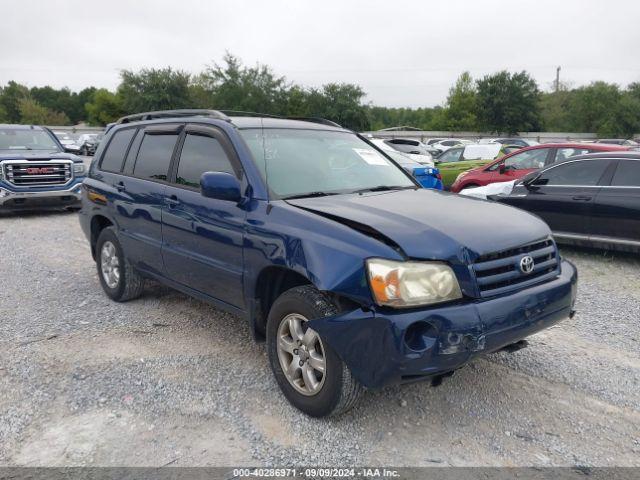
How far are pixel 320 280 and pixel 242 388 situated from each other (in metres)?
1.18

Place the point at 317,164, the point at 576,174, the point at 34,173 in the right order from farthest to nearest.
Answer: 1. the point at 34,173
2. the point at 576,174
3. the point at 317,164

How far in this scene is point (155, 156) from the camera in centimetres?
484

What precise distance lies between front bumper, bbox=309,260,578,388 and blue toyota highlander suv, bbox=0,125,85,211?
10.1 meters

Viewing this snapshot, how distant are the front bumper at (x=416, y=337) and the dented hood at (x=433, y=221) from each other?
328 mm

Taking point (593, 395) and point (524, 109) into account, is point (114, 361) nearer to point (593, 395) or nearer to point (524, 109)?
point (593, 395)

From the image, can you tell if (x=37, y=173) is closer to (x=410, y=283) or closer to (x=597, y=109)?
(x=410, y=283)

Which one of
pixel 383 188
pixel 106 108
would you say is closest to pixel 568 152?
pixel 383 188

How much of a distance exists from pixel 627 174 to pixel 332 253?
19.3 feet

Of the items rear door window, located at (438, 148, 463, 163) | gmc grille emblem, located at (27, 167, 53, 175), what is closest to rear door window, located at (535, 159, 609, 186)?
rear door window, located at (438, 148, 463, 163)

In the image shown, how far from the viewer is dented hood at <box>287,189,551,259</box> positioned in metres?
2.98

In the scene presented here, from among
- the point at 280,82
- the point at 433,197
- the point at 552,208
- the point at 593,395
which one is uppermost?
the point at 280,82

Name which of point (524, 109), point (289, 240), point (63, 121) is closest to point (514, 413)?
point (289, 240)

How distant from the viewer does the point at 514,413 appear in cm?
339

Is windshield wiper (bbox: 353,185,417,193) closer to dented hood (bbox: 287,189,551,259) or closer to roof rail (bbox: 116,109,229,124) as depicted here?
dented hood (bbox: 287,189,551,259)
